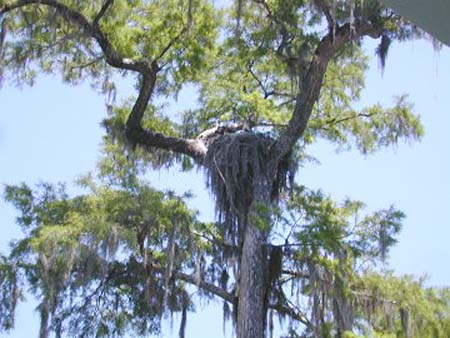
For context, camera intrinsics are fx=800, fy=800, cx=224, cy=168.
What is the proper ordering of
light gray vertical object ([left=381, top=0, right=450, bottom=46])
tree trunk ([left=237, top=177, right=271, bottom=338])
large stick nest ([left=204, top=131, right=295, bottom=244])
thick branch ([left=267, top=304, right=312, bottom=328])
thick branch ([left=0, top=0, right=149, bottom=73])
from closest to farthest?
light gray vertical object ([left=381, top=0, right=450, bottom=46]), tree trunk ([left=237, top=177, right=271, bottom=338]), thick branch ([left=267, top=304, right=312, bottom=328]), large stick nest ([left=204, top=131, right=295, bottom=244]), thick branch ([left=0, top=0, right=149, bottom=73])

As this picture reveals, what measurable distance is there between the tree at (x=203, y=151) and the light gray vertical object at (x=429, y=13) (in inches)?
292

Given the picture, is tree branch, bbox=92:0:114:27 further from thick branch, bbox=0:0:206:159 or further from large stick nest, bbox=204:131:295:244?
large stick nest, bbox=204:131:295:244

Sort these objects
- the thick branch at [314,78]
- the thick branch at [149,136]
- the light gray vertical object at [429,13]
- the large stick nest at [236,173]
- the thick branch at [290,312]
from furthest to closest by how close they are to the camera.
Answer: the thick branch at [149,136] → the large stick nest at [236,173] → the thick branch at [314,78] → the thick branch at [290,312] → the light gray vertical object at [429,13]

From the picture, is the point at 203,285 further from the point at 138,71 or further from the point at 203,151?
the point at 138,71

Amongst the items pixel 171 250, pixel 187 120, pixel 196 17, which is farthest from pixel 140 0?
pixel 171 250

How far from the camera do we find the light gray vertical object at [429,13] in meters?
2.04

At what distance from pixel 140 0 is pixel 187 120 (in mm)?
2128

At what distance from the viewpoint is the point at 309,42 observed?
11.2 meters

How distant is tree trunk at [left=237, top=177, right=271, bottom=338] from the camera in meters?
10.1

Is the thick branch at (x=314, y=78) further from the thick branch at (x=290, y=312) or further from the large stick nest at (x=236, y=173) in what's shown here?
the thick branch at (x=290, y=312)

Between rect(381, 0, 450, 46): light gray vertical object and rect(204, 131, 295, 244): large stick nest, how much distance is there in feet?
28.7

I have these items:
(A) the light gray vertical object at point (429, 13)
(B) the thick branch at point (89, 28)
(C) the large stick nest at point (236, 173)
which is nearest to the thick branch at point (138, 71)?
(B) the thick branch at point (89, 28)

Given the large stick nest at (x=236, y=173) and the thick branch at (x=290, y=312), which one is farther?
the large stick nest at (x=236, y=173)

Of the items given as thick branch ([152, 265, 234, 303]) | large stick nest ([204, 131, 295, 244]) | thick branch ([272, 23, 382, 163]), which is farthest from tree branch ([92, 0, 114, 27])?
thick branch ([152, 265, 234, 303])
